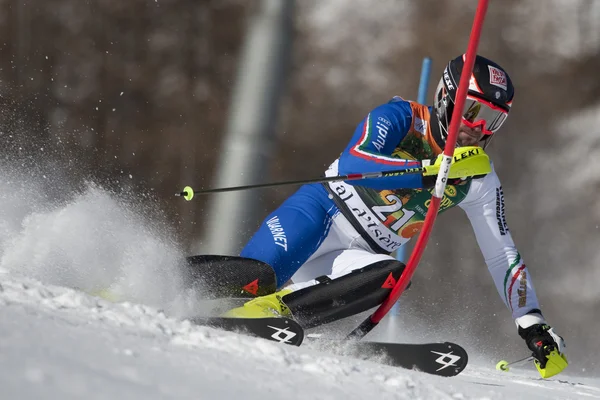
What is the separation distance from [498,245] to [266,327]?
128 centimetres

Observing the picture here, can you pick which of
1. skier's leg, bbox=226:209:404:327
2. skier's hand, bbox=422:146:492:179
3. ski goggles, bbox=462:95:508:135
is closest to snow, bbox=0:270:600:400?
skier's leg, bbox=226:209:404:327

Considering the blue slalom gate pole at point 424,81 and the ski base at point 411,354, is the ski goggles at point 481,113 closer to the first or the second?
the ski base at point 411,354

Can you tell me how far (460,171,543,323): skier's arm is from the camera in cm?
328

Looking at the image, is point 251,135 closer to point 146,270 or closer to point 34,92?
point 146,270

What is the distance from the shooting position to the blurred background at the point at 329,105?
10172 mm

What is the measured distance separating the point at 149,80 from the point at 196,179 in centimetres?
170

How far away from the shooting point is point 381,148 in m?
3.05

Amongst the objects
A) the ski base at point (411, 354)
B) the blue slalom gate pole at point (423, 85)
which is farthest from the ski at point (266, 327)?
the blue slalom gate pole at point (423, 85)

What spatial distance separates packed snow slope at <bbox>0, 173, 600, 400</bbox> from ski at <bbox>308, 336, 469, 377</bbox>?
23 cm

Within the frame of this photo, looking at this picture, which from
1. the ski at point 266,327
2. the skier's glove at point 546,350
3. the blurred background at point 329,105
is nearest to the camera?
the ski at point 266,327

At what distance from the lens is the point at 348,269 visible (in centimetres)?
301

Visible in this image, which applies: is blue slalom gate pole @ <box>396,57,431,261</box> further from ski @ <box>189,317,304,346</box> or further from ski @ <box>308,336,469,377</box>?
ski @ <box>189,317,304,346</box>

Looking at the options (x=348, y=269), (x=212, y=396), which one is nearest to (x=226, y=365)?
(x=212, y=396)

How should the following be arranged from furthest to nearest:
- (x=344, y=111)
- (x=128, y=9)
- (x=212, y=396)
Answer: (x=128, y=9) → (x=344, y=111) → (x=212, y=396)
